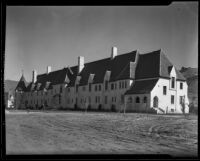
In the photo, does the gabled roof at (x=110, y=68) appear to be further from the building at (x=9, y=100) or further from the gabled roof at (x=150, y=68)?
the building at (x=9, y=100)

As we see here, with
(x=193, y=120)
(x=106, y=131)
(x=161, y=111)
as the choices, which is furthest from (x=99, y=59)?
(x=193, y=120)

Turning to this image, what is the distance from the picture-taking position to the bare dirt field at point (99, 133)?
8922 mm

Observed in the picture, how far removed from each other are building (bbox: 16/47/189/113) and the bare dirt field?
2.23ft

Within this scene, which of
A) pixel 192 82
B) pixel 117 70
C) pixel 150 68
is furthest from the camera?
pixel 150 68

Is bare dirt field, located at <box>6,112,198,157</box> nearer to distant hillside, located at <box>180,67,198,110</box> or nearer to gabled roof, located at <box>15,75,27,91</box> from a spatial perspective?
distant hillside, located at <box>180,67,198,110</box>

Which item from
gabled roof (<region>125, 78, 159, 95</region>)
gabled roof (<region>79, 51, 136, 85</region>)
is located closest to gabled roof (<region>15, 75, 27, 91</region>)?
gabled roof (<region>79, 51, 136, 85</region>)

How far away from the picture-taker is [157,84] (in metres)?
15.0

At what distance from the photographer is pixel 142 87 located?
15.0 m

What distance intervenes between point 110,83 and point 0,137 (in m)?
7.81

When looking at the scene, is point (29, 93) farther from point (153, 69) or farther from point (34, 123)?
point (153, 69)

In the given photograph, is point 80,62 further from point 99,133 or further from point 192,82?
point 192,82

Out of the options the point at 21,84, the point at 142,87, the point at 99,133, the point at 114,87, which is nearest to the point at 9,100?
the point at 21,84

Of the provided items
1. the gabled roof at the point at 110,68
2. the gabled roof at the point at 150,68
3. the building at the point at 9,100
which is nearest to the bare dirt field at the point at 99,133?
the building at the point at 9,100

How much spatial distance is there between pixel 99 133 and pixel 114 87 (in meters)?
4.58
